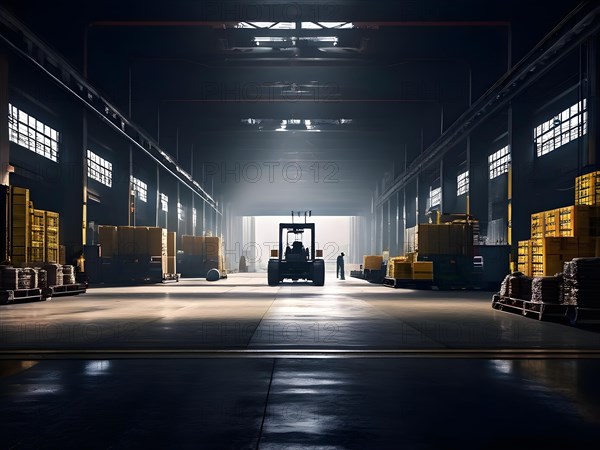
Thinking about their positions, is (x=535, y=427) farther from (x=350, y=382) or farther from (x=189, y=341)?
(x=189, y=341)

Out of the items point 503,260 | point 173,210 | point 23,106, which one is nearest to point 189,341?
point 503,260

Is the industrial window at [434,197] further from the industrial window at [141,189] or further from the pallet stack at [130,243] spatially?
the pallet stack at [130,243]

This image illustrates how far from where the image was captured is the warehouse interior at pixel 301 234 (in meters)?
4.64

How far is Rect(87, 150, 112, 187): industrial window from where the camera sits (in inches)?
1276

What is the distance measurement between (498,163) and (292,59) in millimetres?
12045

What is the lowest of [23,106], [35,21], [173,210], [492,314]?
Result: [492,314]

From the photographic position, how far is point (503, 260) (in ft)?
77.4

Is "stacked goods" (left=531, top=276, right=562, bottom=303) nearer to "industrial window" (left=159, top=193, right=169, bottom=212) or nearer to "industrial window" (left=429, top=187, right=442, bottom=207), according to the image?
"industrial window" (left=429, top=187, right=442, bottom=207)

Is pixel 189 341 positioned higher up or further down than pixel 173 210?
further down

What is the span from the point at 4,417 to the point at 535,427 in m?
3.37

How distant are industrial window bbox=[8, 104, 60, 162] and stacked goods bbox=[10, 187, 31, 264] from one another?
21.3ft

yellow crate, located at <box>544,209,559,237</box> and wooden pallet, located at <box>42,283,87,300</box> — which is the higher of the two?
yellow crate, located at <box>544,209,559,237</box>

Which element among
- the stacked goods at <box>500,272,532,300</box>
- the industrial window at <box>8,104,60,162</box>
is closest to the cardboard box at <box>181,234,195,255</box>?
the industrial window at <box>8,104,60,162</box>

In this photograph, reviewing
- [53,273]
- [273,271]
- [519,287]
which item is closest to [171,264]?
[273,271]
